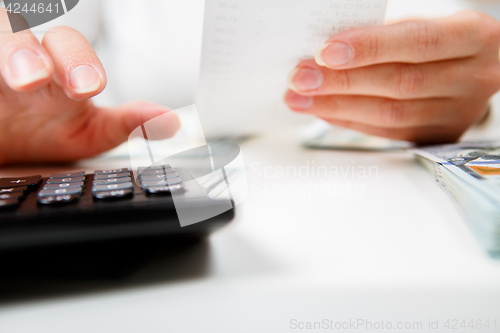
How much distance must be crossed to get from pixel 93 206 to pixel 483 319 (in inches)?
7.8

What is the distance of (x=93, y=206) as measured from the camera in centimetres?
17

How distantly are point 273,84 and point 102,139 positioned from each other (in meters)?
0.23

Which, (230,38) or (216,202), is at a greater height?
(230,38)

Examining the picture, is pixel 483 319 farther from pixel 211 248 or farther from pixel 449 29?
pixel 449 29

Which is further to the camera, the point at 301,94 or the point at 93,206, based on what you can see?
the point at 301,94

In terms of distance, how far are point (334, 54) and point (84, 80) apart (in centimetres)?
23

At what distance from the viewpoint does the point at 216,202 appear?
0.59 feet

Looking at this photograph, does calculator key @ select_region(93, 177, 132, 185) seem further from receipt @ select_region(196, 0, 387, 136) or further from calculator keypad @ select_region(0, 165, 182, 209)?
receipt @ select_region(196, 0, 387, 136)

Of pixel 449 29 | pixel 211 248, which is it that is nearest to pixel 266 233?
pixel 211 248

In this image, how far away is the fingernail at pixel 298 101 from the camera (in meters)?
0.42

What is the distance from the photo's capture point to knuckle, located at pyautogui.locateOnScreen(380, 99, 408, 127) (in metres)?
0.41

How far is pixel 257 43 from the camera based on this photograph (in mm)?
331

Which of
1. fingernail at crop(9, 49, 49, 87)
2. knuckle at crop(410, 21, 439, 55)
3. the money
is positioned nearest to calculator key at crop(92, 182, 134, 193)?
fingernail at crop(9, 49, 49, 87)

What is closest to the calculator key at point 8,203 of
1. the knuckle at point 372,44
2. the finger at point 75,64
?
the finger at point 75,64
